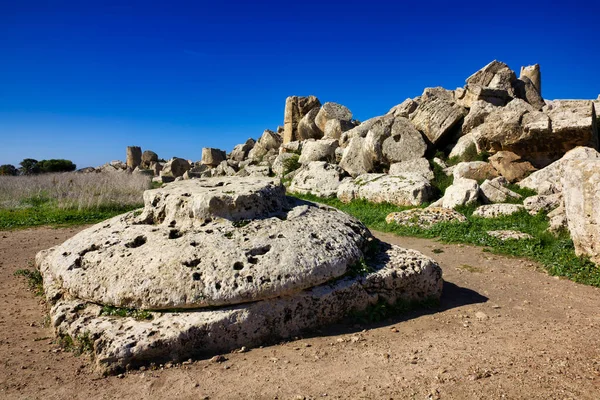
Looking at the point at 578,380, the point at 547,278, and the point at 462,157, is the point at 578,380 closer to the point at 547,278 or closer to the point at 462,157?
the point at 547,278

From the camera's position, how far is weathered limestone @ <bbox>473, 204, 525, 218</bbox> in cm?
919

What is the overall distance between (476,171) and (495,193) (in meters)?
1.87

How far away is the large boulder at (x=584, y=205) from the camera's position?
599 cm

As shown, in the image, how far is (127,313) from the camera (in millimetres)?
3984

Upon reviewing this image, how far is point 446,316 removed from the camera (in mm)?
4590

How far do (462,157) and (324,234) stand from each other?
10.7 m

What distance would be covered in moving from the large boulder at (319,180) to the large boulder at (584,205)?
8016mm

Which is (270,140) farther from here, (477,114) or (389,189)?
(389,189)

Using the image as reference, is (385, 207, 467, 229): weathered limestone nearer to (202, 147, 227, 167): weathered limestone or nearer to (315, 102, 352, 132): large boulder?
(315, 102, 352, 132): large boulder

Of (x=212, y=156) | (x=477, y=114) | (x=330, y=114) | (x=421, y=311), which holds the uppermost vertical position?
(x=330, y=114)

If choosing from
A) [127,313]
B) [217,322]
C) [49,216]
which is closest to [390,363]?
[217,322]

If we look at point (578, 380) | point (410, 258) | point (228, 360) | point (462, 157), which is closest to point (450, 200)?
point (462, 157)

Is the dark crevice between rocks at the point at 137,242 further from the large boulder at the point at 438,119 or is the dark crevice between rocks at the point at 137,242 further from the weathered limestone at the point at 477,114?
the weathered limestone at the point at 477,114

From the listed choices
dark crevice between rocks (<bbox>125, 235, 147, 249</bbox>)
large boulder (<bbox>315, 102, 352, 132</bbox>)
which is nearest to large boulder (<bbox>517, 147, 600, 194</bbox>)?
dark crevice between rocks (<bbox>125, 235, 147, 249</bbox>)
